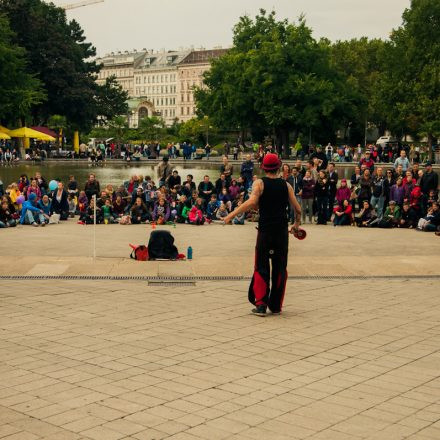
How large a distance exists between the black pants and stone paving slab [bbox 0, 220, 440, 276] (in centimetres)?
334

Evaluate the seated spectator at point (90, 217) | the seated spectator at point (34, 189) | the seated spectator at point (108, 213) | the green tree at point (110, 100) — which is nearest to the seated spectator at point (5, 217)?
the seated spectator at point (34, 189)

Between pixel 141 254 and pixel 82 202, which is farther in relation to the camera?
pixel 82 202

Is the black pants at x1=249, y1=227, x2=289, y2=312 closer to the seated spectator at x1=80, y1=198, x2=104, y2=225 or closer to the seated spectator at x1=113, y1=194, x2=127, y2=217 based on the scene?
the seated spectator at x1=80, y1=198, x2=104, y2=225

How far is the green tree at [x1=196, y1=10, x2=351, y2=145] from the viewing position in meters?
73.2

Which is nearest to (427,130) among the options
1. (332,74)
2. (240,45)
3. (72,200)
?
(332,74)

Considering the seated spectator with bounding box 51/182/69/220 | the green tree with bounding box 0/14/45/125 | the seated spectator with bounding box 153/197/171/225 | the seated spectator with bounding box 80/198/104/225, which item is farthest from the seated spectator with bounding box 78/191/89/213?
the green tree with bounding box 0/14/45/125

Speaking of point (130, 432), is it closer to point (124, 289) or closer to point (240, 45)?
point (124, 289)

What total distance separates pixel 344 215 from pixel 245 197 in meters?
3.46

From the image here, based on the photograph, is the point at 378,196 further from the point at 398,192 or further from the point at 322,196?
the point at 322,196

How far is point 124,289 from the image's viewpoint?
12.1 metres

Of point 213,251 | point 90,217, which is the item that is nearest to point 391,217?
point 213,251

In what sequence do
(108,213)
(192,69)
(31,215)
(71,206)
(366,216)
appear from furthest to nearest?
(192,69) < (71,206) < (108,213) < (31,215) < (366,216)

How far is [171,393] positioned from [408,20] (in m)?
67.6

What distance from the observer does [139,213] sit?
22.9m
